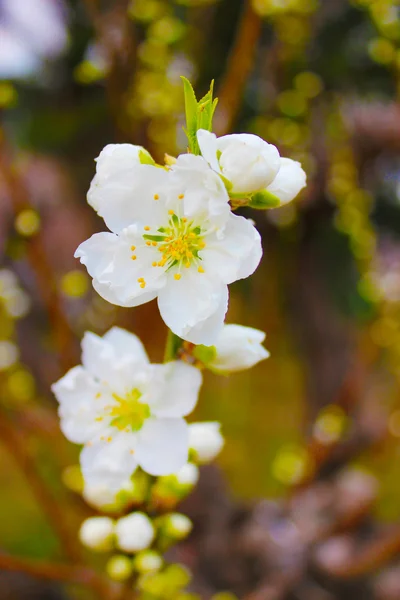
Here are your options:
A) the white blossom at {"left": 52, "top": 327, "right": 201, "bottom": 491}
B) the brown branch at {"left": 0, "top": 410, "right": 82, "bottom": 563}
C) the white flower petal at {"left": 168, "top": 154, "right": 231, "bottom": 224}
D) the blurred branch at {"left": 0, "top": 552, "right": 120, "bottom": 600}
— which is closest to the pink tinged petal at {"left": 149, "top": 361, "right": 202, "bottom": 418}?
the white blossom at {"left": 52, "top": 327, "right": 201, "bottom": 491}

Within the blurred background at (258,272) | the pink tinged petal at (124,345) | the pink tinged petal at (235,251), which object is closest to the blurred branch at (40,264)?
the blurred background at (258,272)

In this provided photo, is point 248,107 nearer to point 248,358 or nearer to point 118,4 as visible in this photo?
point 118,4

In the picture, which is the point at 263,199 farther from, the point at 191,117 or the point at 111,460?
the point at 111,460

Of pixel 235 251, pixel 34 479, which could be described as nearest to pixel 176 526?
pixel 235 251

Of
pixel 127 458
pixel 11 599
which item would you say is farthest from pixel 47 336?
pixel 127 458

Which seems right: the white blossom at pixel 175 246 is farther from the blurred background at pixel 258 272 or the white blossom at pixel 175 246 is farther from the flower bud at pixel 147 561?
the blurred background at pixel 258 272

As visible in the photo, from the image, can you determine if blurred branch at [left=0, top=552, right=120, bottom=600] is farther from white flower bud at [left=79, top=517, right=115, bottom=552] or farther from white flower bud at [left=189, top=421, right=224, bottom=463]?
white flower bud at [left=189, top=421, right=224, bottom=463]
